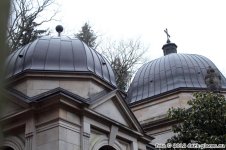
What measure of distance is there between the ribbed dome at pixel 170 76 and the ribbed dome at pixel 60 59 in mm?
8342

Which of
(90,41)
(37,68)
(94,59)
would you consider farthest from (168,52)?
(37,68)

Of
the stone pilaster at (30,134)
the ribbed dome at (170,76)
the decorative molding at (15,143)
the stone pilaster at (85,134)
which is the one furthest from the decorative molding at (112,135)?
the ribbed dome at (170,76)

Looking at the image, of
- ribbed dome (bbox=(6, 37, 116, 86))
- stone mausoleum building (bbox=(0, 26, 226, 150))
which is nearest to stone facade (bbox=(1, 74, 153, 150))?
stone mausoleum building (bbox=(0, 26, 226, 150))

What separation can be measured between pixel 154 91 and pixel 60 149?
13.5 meters

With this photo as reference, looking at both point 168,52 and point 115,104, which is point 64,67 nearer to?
point 115,104

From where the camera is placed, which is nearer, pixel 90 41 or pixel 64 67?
pixel 64 67

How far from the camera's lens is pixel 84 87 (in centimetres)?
1393

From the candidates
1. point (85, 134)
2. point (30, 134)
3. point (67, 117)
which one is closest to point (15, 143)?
point (30, 134)

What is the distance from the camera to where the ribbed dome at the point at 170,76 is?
23250mm

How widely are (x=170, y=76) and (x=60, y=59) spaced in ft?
35.9

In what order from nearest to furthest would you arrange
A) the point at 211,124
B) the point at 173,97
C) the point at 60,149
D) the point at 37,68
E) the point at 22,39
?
the point at 60,149 → the point at 211,124 → the point at 37,68 → the point at 173,97 → the point at 22,39

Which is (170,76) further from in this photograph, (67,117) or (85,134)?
(67,117)

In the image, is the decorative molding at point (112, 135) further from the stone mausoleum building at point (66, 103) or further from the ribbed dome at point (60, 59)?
the ribbed dome at point (60, 59)

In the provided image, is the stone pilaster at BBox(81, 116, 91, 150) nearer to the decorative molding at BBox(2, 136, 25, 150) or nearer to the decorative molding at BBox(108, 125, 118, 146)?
the decorative molding at BBox(108, 125, 118, 146)
